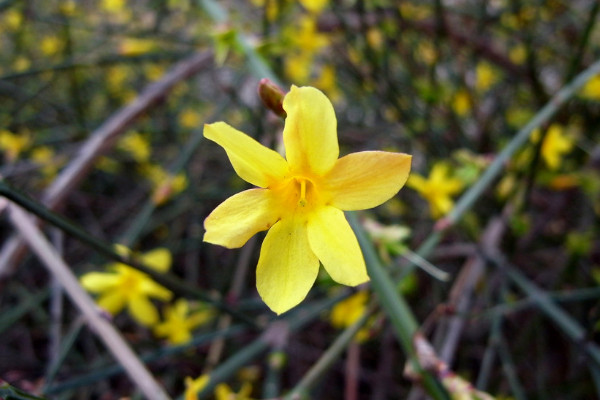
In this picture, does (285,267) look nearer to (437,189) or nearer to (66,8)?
(437,189)

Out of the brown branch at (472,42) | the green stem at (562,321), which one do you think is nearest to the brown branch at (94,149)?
the brown branch at (472,42)

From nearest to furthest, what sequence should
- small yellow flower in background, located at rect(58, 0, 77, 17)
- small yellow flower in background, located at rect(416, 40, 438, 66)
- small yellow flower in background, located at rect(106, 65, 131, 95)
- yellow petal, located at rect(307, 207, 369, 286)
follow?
yellow petal, located at rect(307, 207, 369, 286) < small yellow flower in background, located at rect(58, 0, 77, 17) < small yellow flower in background, located at rect(416, 40, 438, 66) < small yellow flower in background, located at rect(106, 65, 131, 95)

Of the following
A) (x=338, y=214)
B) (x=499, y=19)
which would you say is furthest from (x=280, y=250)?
(x=499, y=19)

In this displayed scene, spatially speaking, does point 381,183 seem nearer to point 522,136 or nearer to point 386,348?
point 522,136

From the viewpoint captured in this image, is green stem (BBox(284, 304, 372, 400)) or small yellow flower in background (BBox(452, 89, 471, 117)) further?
small yellow flower in background (BBox(452, 89, 471, 117))

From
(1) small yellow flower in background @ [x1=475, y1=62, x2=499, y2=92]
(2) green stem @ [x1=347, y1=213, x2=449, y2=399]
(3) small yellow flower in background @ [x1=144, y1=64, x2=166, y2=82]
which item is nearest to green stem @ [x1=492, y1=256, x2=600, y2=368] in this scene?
(2) green stem @ [x1=347, y1=213, x2=449, y2=399]

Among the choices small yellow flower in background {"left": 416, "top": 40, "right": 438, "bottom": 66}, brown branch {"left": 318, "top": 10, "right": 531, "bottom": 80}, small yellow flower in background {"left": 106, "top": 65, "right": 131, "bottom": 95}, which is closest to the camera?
brown branch {"left": 318, "top": 10, "right": 531, "bottom": 80}

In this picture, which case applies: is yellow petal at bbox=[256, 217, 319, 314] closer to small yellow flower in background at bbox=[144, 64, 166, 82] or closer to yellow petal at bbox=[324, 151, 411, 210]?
yellow petal at bbox=[324, 151, 411, 210]

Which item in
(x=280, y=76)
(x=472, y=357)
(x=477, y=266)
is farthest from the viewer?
(x=472, y=357)
